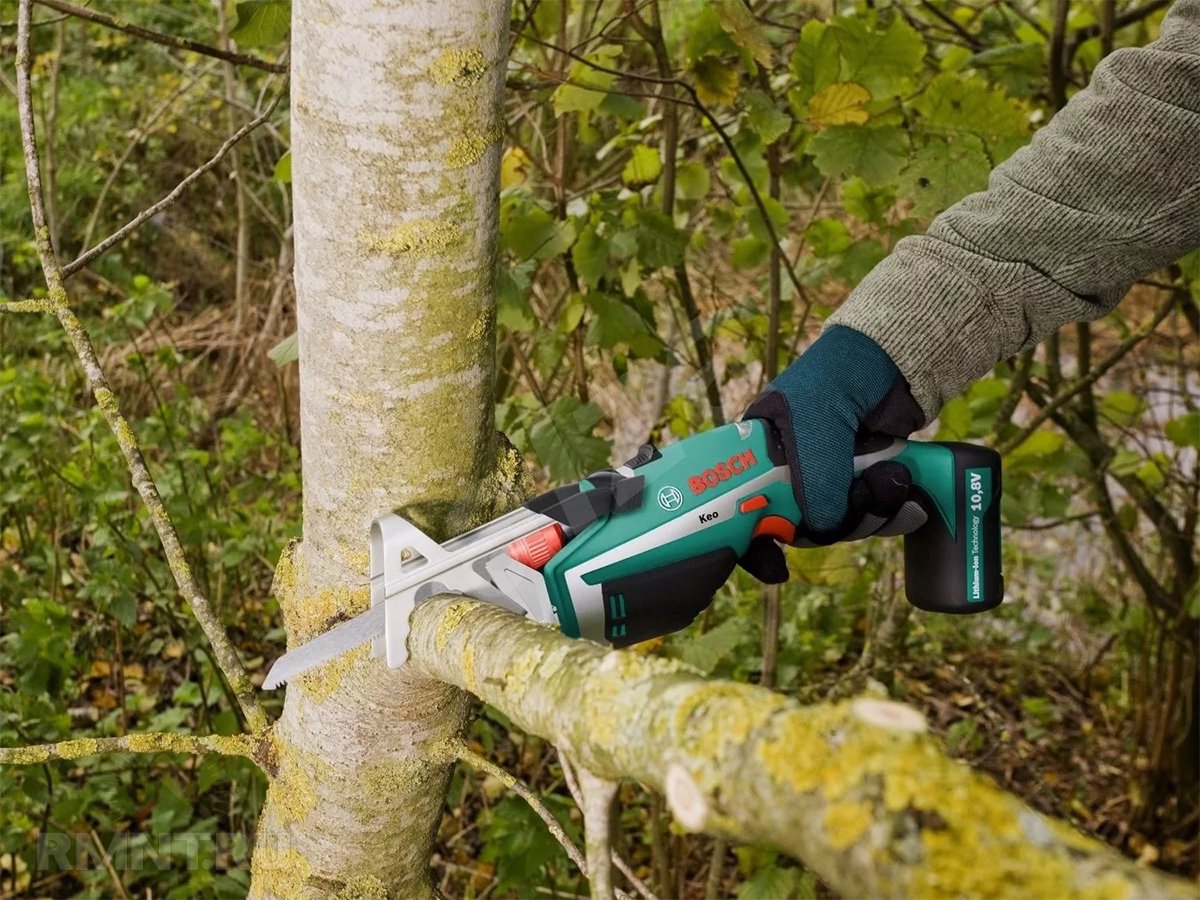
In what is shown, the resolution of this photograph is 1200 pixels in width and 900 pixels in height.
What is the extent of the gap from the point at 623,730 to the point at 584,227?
1323mm

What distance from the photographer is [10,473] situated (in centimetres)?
236

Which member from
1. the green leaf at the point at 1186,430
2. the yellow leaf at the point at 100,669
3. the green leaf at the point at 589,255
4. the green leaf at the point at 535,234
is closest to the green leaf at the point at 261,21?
the green leaf at the point at 535,234

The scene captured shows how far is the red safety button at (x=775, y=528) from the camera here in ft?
4.01

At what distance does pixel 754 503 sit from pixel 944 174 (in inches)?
28.0

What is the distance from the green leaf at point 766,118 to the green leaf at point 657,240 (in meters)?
0.23

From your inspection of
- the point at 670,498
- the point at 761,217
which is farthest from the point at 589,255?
the point at 670,498

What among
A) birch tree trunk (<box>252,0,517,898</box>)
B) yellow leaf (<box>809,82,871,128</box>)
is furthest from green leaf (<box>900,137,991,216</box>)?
birch tree trunk (<box>252,0,517,898</box>)

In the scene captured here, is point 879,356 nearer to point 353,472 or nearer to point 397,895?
point 353,472

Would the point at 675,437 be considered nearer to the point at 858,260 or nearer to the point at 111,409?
the point at 858,260

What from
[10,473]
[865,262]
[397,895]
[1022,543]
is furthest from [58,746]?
[1022,543]

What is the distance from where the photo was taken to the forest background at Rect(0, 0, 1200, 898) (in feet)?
5.18

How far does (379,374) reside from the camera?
0.80m

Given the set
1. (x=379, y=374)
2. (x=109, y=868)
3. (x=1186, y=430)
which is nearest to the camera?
(x=379, y=374)

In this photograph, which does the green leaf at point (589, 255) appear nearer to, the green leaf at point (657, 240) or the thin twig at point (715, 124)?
the green leaf at point (657, 240)
